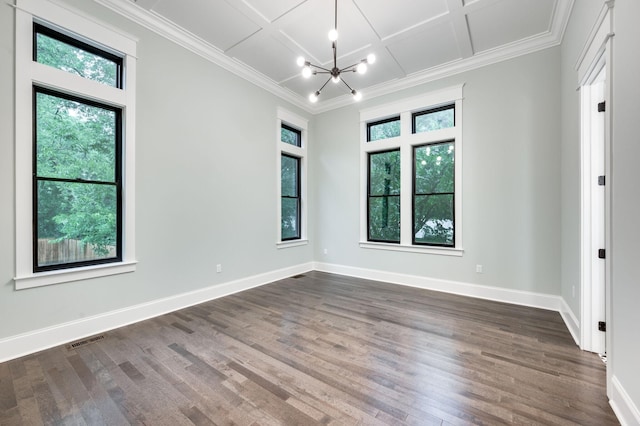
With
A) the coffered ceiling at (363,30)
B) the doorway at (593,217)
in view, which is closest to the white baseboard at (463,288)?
the doorway at (593,217)

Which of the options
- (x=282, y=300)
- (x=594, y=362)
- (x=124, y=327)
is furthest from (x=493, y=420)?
(x=124, y=327)

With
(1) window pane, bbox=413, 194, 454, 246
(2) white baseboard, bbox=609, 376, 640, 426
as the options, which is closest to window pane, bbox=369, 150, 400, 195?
(1) window pane, bbox=413, 194, 454, 246

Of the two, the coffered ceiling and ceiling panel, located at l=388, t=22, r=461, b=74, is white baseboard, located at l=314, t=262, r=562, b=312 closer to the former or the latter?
the coffered ceiling

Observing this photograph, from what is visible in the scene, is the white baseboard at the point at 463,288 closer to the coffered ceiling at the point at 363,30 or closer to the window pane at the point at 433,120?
the window pane at the point at 433,120

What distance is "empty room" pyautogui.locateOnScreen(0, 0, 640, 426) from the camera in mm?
1777

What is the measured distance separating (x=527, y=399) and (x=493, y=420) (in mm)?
386

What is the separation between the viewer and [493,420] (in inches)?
63.1

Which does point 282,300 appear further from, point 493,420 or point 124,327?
point 493,420

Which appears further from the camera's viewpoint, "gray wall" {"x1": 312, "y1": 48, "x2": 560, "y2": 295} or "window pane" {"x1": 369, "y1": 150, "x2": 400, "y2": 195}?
"window pane" {"x1": 369, "y1": 150, "x2": 400, "y2": 195}

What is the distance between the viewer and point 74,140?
2.72 metres

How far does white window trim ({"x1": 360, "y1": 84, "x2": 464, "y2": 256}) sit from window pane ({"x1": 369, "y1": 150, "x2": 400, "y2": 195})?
0.12m

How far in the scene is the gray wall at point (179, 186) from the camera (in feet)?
7.64

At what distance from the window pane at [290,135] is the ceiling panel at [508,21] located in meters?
3.33

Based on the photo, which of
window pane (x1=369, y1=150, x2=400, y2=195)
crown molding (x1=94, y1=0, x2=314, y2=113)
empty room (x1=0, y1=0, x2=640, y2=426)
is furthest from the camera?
window pane (x1=369, y1=150, x2=400, y2=195)
